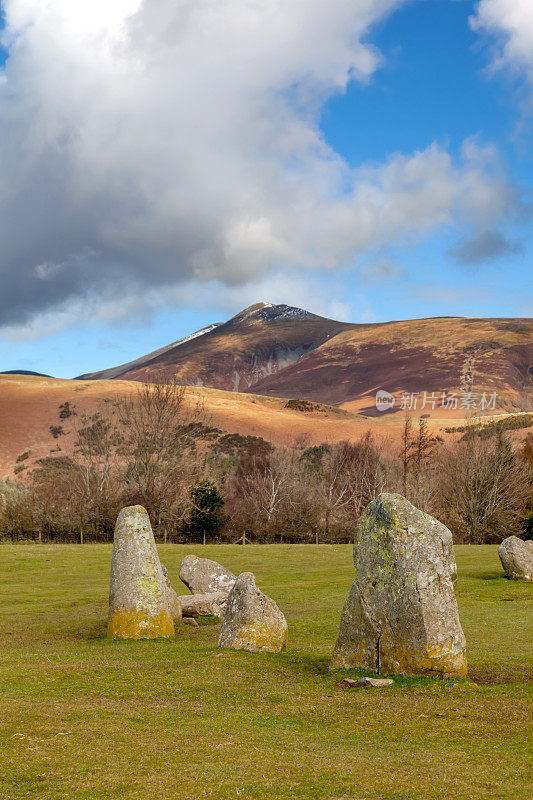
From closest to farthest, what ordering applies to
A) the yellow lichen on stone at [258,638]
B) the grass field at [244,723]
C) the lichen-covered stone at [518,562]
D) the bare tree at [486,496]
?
the grass field at [244,723] < the yellow lichen on stone at [258,638] < the lichen-covered stone at [518,562] < the bare tree at [486,496]

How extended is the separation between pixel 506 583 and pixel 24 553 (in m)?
23.6

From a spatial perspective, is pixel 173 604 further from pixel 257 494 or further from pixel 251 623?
pixel 257 494

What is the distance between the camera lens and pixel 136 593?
52.0 ft

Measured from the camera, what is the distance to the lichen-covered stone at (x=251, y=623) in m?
13.9

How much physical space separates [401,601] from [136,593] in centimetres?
695

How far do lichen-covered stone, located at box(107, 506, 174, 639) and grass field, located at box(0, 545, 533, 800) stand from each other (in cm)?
53

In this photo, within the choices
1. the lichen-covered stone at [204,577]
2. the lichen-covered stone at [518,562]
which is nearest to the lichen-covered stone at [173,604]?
the lichen-covered stone at [204,577]

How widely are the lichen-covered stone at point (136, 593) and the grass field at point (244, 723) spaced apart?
53 centimetres

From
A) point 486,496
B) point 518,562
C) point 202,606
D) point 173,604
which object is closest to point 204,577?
point 202,606

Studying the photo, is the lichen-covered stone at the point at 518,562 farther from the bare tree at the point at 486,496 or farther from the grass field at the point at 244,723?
the bare tree at the point at 486,496

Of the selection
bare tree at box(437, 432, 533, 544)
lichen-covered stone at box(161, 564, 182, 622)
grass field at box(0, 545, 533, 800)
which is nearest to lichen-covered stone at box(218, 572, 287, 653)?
grass field at box(0, 545, 533, 800)

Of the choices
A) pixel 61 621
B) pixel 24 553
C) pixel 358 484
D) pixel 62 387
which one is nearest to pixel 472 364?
pixel 62 387

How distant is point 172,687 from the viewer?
439 inches

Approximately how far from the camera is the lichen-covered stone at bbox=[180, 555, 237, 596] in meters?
22.2
